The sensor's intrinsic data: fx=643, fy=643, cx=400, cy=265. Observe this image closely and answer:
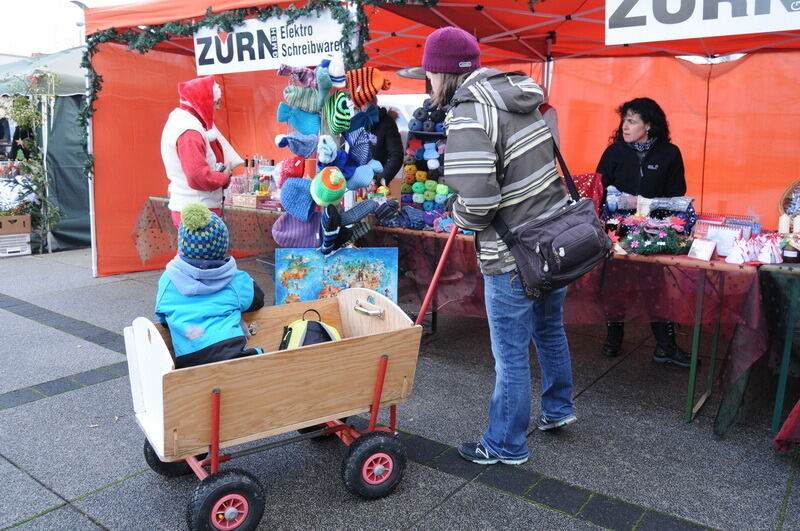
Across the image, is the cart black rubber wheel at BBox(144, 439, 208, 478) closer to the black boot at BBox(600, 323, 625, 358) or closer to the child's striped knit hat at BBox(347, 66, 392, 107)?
the child's striped knit hat at BBox(347, 66, 392, 107)

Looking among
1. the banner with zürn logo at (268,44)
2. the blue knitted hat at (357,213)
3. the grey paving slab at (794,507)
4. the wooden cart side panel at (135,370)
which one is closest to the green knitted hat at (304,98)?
the banner with zürn logo at (268,44)

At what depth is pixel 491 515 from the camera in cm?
253

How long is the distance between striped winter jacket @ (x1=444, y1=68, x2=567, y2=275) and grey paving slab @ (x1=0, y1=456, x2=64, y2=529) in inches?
80.4

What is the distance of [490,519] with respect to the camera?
2.50m

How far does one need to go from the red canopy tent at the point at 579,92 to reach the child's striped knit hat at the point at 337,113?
198 centimetres

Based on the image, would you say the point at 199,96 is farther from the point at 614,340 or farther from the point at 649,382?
the point at 649,382

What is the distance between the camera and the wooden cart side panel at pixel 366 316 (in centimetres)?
279

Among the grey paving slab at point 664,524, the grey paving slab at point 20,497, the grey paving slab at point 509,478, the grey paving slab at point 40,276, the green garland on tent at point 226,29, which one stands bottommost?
the grey paving slab at point 20,497

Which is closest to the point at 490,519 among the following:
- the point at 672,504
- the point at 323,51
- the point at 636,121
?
the point at 672,504

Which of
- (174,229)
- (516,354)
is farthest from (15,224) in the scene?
(516,354)

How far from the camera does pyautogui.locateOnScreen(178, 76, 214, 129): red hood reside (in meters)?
4.58

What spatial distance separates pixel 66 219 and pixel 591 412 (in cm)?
769

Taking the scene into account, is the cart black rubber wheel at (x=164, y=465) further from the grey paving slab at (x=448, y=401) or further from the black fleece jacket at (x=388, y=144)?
the black fleece jacket at (x=388, y=144)

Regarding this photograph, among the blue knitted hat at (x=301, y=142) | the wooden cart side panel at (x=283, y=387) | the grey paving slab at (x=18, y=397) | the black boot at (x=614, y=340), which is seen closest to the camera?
the wooden cart side panel at (x=283, y=387)
